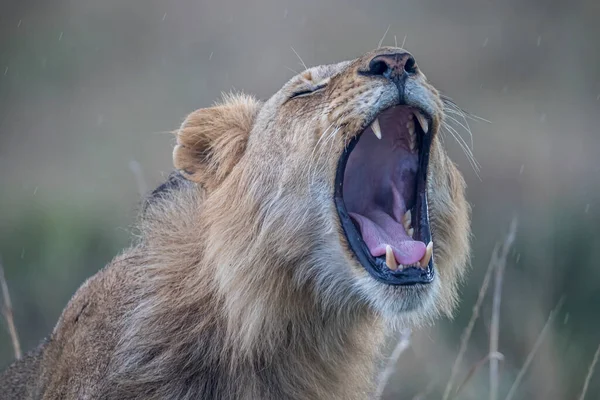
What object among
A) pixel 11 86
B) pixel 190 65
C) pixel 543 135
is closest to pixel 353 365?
pixel 543 135

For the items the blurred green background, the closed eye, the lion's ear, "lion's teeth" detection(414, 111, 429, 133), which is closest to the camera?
"lion's teeth" detection(414, 111, 429, 133)

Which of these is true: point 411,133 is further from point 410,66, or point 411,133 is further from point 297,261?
point 297,261

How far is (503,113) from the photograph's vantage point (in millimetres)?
14047

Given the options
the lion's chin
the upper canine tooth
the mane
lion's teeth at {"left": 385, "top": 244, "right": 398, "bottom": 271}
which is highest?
the upper canine tooth

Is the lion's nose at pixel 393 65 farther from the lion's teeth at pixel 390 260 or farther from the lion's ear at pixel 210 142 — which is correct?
the lion's ear at pixel 210 142

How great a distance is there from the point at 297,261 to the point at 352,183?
0.62 meters

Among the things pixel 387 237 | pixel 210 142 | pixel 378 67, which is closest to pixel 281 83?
pixel 210 142

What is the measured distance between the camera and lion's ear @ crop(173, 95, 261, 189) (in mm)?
5031

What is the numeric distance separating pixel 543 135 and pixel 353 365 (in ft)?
30.7

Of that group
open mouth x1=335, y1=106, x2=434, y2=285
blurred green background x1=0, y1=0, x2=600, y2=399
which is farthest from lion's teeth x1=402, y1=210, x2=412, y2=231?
blurred green background x1=0, y1=0, x2=600, y2=399

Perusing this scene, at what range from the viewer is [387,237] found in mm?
4719

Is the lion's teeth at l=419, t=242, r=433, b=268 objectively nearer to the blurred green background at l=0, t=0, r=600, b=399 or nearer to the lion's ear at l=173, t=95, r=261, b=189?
the lion's ear at l=173, t=95, r=261, b=189

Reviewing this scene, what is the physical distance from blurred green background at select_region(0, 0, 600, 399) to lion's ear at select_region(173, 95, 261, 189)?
317cm

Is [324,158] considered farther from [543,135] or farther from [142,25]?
[142,25]
